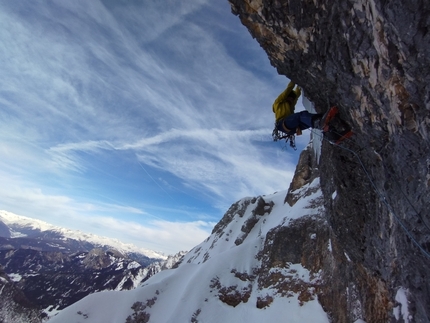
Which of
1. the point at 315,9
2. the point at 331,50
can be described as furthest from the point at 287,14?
the point at 331,50

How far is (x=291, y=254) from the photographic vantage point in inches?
960

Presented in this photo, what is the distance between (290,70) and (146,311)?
28.4 m

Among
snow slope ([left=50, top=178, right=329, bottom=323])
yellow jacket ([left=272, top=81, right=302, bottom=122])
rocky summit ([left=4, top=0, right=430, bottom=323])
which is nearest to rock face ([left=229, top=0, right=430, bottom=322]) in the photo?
rocky summit ([left=4, top=0, right=430, bottom=323])

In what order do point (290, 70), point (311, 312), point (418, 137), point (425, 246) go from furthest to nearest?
1. point (311, 312)
2. point (290, 70)
3. point (425, 246)
4. point (418, 137)

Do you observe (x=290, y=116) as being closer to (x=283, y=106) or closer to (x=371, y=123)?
(x=283, y=106)

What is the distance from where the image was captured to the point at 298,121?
7.81m

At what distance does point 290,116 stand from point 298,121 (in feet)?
0.91

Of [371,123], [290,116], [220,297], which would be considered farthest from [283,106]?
[220,297]

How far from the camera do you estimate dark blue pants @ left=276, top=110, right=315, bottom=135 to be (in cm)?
741

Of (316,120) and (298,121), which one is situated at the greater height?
(298,121)

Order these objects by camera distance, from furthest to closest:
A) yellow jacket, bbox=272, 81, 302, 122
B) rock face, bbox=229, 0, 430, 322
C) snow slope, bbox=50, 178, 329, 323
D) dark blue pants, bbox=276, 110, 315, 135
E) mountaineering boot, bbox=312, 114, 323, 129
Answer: snow slope, bbox=50, 178, 329, 323, yellow jacket, bbox=272, 81, 302, 122, dark blue pants, bbox=276, 110, 315, 135, mountaineering boot, bbox=312, 114, 323, 129, rock face, bbox=229, 0, 430, 322

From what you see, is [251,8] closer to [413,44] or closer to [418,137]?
[413,44]

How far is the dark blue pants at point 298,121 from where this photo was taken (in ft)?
24.3

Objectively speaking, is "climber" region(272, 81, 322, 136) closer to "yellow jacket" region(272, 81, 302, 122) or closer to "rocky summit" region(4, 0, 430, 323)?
"yellow jacket" region(272, 81, 302, 122)
